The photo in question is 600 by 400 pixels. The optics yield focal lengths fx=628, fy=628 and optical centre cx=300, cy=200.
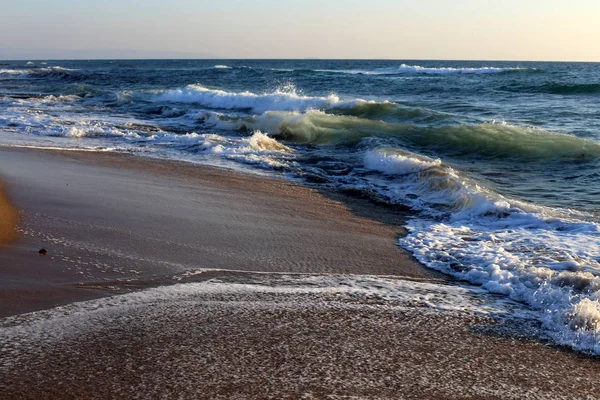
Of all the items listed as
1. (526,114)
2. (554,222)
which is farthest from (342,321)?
(526,114)

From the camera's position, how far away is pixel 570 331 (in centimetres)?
397

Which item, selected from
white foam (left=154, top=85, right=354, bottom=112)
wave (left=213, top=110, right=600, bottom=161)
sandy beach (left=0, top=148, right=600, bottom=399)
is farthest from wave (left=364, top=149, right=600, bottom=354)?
white foam (left=154, top=85, right=354, bottom=112)

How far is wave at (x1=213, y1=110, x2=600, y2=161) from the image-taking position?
1280 centimetres

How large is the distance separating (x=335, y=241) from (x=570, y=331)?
2581 mm

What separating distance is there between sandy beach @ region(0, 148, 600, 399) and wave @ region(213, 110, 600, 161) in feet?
23.0

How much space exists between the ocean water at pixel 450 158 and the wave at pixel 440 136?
0.16ft

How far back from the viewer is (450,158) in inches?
503

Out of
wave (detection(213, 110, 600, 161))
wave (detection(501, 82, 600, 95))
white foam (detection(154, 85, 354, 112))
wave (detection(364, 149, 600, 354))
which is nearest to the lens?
wave (detection(364, 149, 600, 354))

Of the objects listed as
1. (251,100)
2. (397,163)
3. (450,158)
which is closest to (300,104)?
(251,100)

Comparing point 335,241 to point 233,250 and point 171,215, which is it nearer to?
point 233,250

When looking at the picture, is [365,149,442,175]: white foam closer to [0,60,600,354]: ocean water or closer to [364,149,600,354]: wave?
[0,60,600,354]: ocean water

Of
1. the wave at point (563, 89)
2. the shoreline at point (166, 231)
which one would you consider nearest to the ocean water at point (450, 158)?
the wave at point (563, 89)

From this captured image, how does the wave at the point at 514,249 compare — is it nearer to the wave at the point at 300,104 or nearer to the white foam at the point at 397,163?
the white foam at the point at 397,163

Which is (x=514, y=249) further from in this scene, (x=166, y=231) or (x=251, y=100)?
(x=251, y=100)
